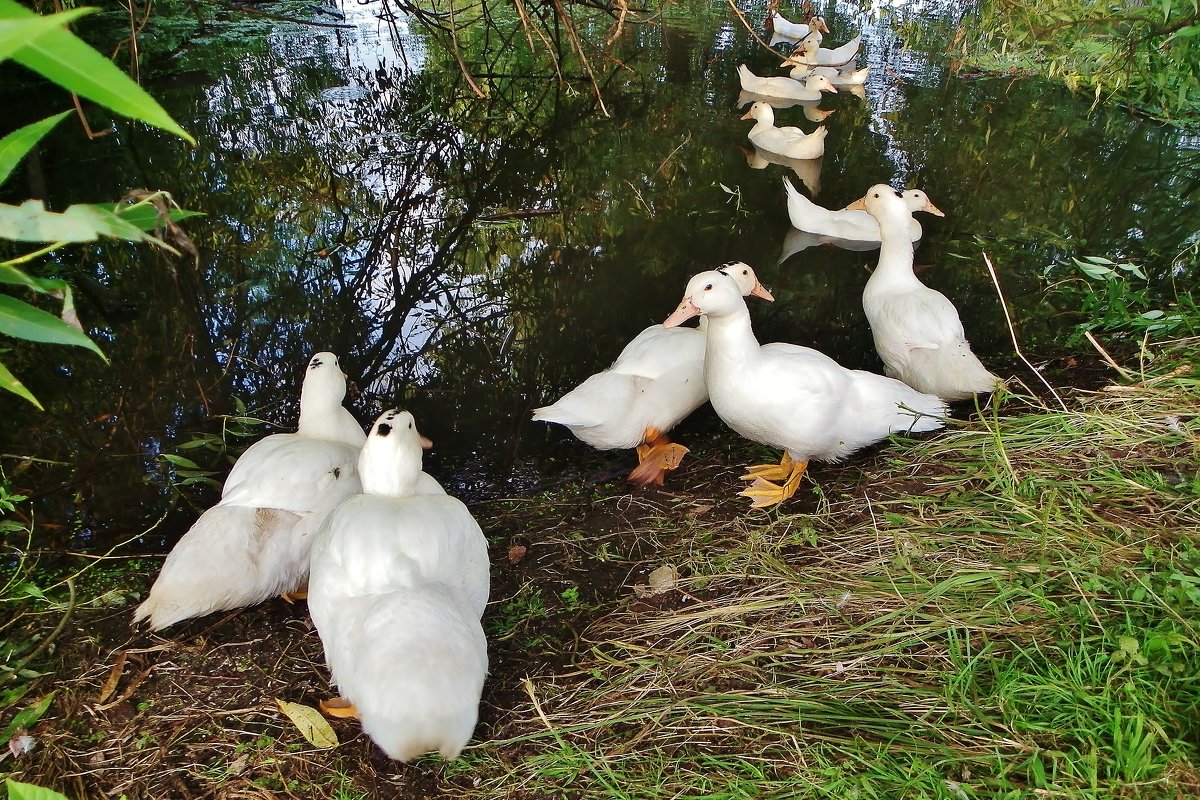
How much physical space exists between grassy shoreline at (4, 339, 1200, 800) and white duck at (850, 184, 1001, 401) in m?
0.39

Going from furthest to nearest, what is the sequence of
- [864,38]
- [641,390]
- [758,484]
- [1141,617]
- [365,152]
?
[864,38] → [365,152] → [641,390] → [758,484] → [1141,617]

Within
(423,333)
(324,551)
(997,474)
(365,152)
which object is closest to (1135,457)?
(997,474)

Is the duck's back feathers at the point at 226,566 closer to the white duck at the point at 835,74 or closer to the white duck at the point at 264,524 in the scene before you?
the white duck at the point at 264,524

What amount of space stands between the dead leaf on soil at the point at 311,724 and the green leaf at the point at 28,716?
0.63 meters

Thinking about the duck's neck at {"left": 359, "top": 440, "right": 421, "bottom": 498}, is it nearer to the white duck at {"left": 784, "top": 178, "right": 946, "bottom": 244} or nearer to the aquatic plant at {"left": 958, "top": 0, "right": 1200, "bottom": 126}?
the white duck at {"left": 784, "top": 178, "right": 946, "bottom": 244}

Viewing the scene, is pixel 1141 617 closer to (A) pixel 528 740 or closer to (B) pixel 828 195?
(A) pixel 528 740

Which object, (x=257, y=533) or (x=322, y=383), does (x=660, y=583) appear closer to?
(x=257, y=533)

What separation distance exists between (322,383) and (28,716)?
1.38m

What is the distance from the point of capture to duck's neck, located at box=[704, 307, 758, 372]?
3.14 metres

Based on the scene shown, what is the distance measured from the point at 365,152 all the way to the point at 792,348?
12.9ft

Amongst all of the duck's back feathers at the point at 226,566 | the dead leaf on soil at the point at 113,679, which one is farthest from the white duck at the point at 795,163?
the dead leaf on soil at the point at 113,679

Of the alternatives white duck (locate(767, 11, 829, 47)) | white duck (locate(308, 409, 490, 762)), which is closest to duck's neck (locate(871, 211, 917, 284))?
white duck (locate(308, 409, 490, 762))

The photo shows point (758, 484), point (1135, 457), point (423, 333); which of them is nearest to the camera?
point (1135, 457)

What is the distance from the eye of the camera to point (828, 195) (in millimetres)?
6043
